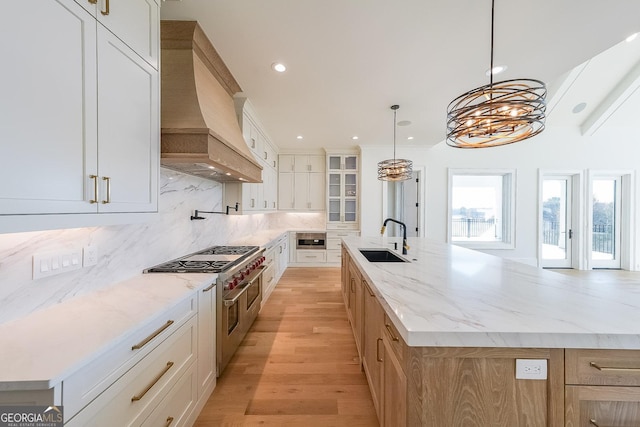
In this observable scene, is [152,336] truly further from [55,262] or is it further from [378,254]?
[378,254]

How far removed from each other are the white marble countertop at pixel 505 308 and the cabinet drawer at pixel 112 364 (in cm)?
113

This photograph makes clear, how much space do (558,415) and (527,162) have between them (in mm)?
6177

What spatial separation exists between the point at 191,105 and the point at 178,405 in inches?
77.1

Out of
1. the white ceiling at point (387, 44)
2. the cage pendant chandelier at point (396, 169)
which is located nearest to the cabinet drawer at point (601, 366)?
the white ceiling at point (387, 44)

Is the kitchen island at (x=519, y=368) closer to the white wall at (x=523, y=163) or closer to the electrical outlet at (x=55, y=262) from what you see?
the electrical outlet at (x=55, y=262)

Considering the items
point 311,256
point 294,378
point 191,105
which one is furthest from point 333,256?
point 191,105

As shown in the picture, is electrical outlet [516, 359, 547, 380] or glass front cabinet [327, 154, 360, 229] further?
glass front cabinet [327, 154, 360, 229]

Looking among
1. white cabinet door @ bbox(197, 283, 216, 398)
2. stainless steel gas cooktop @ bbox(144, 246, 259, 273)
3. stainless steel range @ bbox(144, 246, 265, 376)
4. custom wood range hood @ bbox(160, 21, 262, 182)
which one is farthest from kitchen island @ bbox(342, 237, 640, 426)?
custom wood range hood @ bbox(160, 21, 262, 182)

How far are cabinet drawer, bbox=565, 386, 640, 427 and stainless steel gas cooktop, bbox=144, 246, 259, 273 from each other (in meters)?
2.00

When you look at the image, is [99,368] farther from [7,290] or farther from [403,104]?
[403,104]

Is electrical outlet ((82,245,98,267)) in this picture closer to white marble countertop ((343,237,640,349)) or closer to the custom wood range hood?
the custom wood range hood

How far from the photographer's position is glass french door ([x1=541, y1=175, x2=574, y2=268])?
5.39 meters

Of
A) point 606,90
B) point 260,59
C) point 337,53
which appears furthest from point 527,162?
point 260,59

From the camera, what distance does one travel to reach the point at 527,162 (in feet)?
17.5
